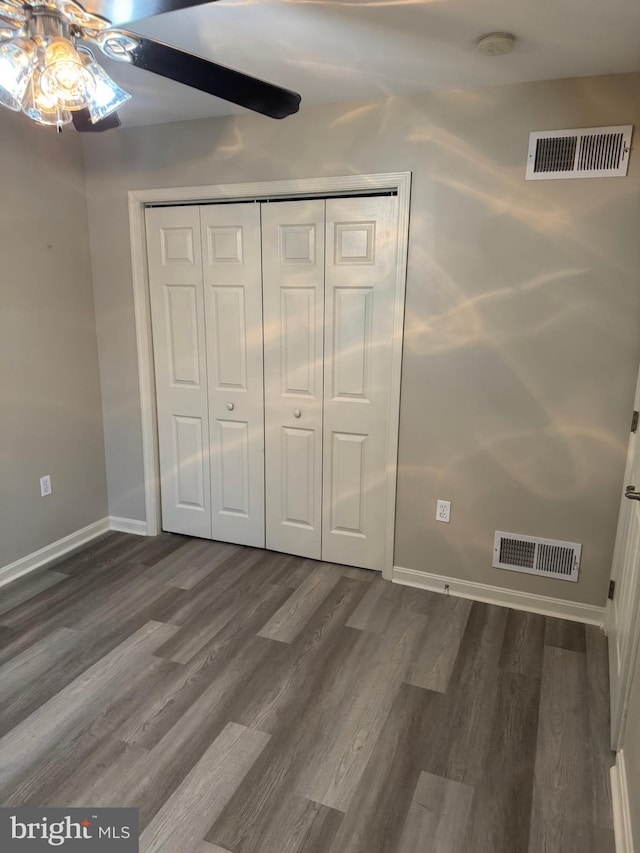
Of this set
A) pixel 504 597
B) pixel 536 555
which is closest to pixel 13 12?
pixel 536 555

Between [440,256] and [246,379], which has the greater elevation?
[440,256]

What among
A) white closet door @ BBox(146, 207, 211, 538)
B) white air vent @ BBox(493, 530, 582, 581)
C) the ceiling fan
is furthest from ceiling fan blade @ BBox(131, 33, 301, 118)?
white air vent @ BBox(493, 530, 582, 581)

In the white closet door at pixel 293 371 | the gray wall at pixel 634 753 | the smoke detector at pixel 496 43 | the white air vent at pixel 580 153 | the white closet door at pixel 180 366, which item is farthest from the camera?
the white closet door at pixel 180 366

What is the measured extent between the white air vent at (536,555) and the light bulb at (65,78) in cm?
241

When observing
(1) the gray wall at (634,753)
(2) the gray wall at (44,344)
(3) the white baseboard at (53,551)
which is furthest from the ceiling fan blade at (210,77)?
(3) the white baseboard at (53,551)

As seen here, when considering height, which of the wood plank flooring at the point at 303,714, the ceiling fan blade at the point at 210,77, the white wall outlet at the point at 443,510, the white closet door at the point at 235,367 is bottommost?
the wood plank flooring at the point at 303,714

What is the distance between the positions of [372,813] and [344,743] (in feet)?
0.92

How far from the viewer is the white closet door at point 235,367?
3.09 m

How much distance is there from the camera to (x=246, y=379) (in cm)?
323

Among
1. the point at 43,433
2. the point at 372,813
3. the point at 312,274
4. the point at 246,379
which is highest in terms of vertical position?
the point at 312,274

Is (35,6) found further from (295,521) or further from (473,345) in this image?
(295,521)

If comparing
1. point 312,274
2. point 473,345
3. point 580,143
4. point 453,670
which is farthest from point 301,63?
point 453,670

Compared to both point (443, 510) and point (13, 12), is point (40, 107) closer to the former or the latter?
point (13, 12)

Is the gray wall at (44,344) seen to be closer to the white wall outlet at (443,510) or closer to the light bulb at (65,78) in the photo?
the light bulb at (65,78)
